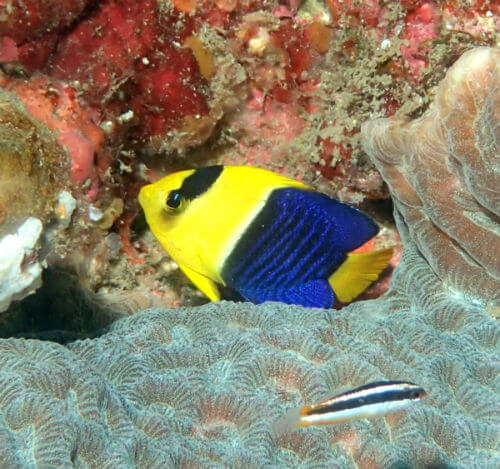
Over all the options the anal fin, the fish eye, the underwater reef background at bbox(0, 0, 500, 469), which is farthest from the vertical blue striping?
the fish eye

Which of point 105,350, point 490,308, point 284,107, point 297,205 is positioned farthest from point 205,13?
point 490,308

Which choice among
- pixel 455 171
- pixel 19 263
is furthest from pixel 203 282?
pixel 455 171

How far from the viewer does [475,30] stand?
2.55m

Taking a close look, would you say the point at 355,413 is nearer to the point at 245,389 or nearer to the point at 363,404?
the point at 363,404

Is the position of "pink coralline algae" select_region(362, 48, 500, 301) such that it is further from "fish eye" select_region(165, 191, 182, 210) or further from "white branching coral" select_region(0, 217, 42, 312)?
"white branching coral" select_region(0, 217, 42, 312)

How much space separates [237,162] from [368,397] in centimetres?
235

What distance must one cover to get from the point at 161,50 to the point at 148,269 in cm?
140

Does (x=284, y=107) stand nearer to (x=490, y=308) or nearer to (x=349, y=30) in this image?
(x=349, y=30)

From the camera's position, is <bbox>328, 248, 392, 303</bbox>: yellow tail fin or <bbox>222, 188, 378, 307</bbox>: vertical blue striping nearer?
<bbox>222, 188, 378, 307</bbox>: vertical blue striping

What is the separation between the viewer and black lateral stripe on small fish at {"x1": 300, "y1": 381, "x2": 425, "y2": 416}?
154cm

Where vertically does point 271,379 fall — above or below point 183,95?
below

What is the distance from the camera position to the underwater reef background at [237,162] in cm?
199

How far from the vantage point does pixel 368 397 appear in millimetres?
1540

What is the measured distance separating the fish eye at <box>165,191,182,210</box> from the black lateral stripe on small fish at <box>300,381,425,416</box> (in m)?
1.31
